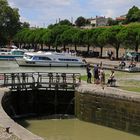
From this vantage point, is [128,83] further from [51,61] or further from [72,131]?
[51,61]

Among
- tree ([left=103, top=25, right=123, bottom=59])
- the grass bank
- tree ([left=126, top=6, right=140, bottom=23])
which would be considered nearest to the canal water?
the grass bank

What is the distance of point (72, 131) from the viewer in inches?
1157

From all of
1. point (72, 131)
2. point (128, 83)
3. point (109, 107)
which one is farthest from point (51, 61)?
point (72, 131)

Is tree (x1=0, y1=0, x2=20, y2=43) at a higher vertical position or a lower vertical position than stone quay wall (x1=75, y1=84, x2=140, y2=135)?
higher

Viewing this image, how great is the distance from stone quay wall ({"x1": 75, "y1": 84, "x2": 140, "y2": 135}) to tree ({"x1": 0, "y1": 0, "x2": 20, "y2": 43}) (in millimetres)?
122718

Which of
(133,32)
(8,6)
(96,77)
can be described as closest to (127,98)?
(96,77)

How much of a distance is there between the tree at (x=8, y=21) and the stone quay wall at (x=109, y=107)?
123 m

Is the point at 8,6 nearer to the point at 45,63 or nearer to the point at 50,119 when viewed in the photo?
the point at 45,63

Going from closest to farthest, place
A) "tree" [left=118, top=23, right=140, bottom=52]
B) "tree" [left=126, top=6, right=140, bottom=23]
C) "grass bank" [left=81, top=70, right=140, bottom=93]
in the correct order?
1. "grass bank" [left=81, top=70, right=140, bottom=93]
2. "tree" [left=118, top=23, right=140, bottom=52]
3. "tree" [left=126, top=6, right=140, bottom=23]

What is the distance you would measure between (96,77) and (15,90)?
619cm

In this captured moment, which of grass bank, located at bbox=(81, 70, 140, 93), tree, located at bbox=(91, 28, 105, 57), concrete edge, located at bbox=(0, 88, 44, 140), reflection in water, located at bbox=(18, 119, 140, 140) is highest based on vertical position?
tree, located at bbox=(91, 28, 105, 57)

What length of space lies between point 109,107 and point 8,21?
128 metres

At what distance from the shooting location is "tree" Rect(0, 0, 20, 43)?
153m

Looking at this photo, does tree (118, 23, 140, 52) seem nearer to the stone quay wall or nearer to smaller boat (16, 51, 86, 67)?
smaller boat (16, 51, 86, 67)
